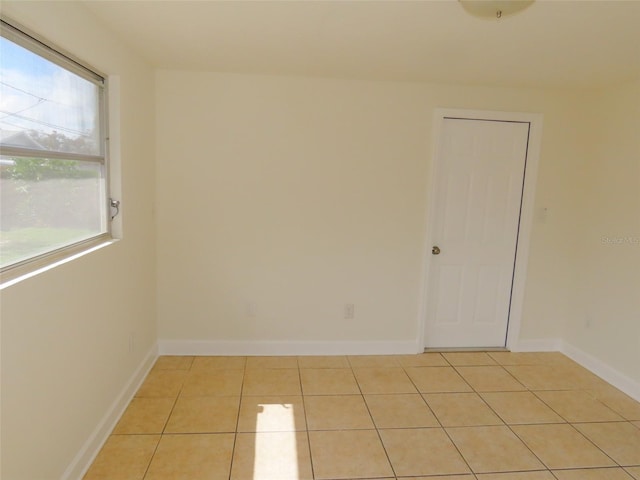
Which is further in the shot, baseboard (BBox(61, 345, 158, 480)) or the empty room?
baseboard (BBox(61, 345, 158, 480))

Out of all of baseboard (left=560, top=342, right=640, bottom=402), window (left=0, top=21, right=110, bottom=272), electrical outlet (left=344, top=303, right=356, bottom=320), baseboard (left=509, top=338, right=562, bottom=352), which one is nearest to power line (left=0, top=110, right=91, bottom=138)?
window (left=0, top=21, right=110, bottom=272)

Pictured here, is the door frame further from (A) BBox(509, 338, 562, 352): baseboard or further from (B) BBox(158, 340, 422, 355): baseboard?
(B) BBox(158, 340, 422, 355): baseboard

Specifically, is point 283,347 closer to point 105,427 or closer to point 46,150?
point 105,427

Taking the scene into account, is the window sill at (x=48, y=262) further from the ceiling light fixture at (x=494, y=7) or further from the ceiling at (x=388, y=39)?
the ceiling light fixture at (x=494, y=7)

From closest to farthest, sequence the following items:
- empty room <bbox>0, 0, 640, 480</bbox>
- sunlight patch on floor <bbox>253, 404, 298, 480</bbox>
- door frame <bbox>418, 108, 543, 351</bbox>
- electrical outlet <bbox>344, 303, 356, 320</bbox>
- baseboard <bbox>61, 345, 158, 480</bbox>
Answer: empty room <bbox>0, 0, 640, 480</bbox> → baseboard <bbox>61, 345, 158, 480</bbox> → sunlight patch on floor <bbox>253, 404, 298, 480</bbox> → door frame <bbox>418, 108, 543, 351</bbox> → electrical outlet <bbox>344, 303, 356, 320</bbox>

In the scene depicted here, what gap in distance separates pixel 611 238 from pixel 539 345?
43.7 inches

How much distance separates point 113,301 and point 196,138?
1.36 m

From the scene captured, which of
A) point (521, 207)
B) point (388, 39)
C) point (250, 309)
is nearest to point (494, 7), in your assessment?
point (388, 39)

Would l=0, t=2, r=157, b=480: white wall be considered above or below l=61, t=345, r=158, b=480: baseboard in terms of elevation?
above

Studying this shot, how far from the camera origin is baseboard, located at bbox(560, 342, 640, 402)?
9.44 feet

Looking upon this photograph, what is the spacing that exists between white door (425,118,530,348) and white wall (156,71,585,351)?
6.7 inches

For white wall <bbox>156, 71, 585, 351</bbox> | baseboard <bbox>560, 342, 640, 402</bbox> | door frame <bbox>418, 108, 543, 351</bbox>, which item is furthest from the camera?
door frame <bbox>418, 108, 543, 351</bbox>

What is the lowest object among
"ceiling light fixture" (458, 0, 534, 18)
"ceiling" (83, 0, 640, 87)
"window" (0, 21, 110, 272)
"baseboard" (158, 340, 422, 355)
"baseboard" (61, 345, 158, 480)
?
"baseboard" (61, 345, 158, 480)

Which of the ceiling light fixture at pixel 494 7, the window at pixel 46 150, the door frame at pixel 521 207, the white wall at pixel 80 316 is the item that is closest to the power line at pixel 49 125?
the window at pixel 46 150
